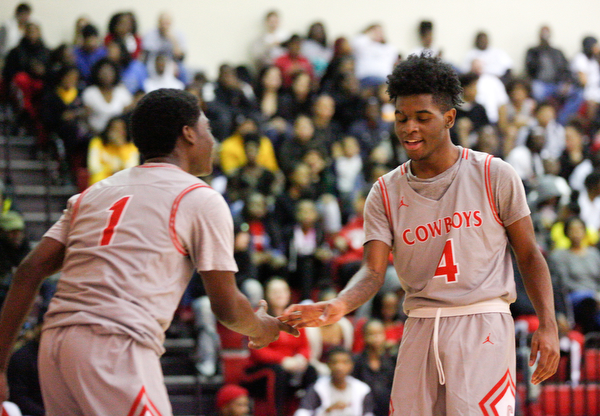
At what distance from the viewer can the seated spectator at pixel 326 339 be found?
817 centimetres

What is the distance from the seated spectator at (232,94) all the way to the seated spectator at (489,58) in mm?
5080

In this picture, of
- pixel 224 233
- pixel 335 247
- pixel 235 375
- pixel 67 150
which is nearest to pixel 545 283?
pixel 224 233

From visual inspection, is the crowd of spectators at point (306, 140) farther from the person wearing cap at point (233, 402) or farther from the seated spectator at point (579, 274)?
the person wearing cap at point (233, 402)

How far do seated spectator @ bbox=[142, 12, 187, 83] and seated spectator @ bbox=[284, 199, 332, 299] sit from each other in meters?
3.96

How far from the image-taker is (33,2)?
41.7 ft

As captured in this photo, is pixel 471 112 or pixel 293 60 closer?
pixel 471 112

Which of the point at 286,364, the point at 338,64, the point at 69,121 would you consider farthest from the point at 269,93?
the point at 286,364

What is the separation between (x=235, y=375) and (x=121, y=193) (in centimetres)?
492

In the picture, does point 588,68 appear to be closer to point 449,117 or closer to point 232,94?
point 232,94

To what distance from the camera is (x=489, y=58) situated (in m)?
15.0

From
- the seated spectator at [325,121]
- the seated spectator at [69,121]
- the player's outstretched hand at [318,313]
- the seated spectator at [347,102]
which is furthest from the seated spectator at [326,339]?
the seated spectator at [347,102]

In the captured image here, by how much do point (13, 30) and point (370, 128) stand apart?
557cm

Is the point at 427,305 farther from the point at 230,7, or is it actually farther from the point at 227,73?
the point at 230,7

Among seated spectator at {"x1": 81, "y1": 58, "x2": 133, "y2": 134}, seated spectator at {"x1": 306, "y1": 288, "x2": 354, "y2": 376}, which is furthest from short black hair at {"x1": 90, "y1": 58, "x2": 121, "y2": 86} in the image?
seated spectator at {"x1": 306, "y1": 288, "x2": 354, "y2": 376}
